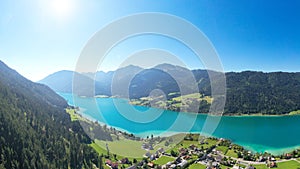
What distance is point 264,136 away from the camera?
2645 cm

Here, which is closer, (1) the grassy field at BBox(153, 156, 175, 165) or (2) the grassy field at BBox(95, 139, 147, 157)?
(2) the grassy field at BBox(95, 139, 147, 157)

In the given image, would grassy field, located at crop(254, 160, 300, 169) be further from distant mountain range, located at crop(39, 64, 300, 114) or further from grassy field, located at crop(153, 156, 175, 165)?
distant mountain range, located at crop(39, 64, 300, 114)

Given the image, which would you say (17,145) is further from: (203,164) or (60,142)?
(203,164)

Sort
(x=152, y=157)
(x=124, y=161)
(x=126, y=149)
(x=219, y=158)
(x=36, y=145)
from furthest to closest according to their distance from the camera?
1. (x=219, y=158)
2. (x=152, y=157)
3. (x=124, y=161)
4. (x=126, y=149)
5. (x=36, y=145)

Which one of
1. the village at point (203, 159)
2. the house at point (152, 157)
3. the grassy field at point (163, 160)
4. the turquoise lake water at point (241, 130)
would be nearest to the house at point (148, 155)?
the village at point (203, 159)

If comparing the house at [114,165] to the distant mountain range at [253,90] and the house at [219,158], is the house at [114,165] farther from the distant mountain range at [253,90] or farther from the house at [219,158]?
the distant mountain range at [253,90]

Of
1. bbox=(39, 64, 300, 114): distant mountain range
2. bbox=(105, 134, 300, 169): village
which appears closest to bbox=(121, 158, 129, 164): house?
bbox=(105, 134, 300, 169): village

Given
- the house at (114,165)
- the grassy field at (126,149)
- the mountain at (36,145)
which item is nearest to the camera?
the mountain at (36,145)

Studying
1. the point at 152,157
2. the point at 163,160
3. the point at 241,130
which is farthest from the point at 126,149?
the point at 241,130

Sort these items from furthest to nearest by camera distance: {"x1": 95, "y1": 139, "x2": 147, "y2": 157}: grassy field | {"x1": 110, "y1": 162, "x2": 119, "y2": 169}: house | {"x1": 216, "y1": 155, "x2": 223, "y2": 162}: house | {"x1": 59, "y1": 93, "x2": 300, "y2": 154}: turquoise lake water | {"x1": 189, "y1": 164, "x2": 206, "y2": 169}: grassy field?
{"x1": 59, "y1": 93, "x2": 300, "y2": 154}: turquoise lake water
{"x1": 216, "y1": 155, "x2": 223, "y2": 162}: house
{"x1": 189, "y1": 164, "x2": 206, "y2": 169}: grassy field
{"x1": 95, "y1": 139, "x2": 147, "y2": 157}: grassy field
{"x1": 110, "y1": 162, "x2": 119, "y2": 169}: house

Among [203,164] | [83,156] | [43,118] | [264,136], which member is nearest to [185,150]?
[203,164]

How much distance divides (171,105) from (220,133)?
19458 mm

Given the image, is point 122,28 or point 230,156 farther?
point 230,156

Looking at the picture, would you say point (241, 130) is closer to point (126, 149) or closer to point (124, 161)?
point (124, 161)
